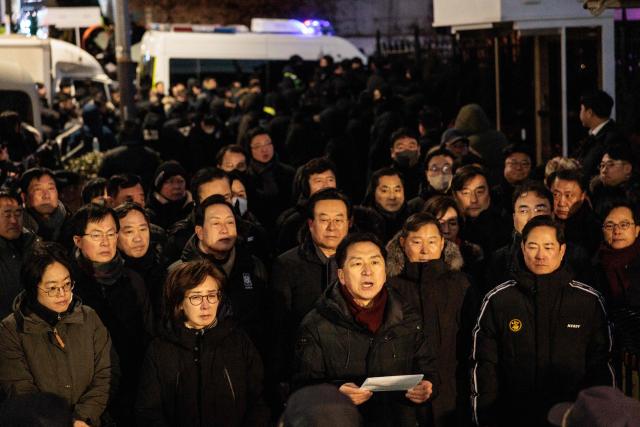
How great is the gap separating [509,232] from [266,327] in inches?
83.2

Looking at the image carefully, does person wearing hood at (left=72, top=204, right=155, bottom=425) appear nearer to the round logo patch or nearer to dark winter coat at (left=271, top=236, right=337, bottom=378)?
dark winter coat at (left=271, top=236, right=337, bottom=378)

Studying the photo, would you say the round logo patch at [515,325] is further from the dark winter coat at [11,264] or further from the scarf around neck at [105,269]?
the dark winter coat at [11,264]

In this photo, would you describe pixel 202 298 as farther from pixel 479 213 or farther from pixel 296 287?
pixel 479 213

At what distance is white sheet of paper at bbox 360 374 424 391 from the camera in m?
5.56

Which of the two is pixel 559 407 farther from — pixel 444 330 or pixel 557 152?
pixel 557 152

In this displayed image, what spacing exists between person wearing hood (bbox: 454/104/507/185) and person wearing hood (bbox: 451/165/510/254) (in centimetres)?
351

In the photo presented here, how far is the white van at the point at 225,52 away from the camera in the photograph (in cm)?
2539

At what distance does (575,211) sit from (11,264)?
3696 mm

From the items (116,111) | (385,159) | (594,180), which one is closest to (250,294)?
(594,180)

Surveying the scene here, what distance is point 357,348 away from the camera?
5.78 m

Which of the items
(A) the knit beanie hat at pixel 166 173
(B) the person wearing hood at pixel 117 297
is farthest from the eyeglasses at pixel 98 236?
(A) the knit beanie hat at pixel 166 173

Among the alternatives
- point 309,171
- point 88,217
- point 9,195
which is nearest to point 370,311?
point 88,217

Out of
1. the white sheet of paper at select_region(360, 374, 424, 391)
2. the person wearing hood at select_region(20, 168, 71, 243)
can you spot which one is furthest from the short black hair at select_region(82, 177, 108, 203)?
the white sheet of paper at select_region(360, 374, 424, 391)

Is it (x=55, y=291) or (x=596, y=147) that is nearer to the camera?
(x=55, y=291)
